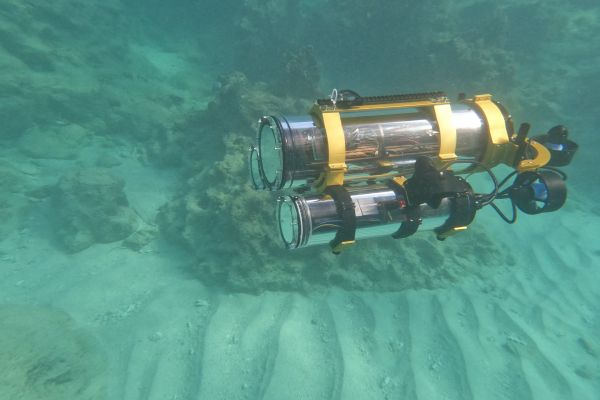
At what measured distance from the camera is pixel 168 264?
6809 mm

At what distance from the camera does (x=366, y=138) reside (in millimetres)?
2545

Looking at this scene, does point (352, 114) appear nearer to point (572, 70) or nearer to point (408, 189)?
point (408, 189)

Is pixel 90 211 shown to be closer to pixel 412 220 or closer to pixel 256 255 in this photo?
pixel 256 255

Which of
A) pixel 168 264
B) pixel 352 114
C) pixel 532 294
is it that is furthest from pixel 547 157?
pixel 168 264

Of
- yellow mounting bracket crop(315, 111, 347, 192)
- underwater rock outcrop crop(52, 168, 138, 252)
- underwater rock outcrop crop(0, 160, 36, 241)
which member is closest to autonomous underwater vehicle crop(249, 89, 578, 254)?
yellow mounting bracket crop(315, 111, 347, 192)

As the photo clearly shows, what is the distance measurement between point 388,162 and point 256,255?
145 inches

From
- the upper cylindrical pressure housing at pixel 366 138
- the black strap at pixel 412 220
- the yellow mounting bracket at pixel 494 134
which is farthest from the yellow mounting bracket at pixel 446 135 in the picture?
the black strap at pixel 412 220

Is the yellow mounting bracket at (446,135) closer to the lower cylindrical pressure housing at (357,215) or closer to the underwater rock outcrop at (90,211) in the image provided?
the lower cylindrical pressure housing at (357,215)

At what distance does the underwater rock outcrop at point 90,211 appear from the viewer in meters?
7.58

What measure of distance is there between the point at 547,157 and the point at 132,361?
5.70 meters

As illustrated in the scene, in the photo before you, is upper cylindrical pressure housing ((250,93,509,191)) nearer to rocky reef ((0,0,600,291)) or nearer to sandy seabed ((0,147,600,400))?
rocky reef ((0,0,600,291))

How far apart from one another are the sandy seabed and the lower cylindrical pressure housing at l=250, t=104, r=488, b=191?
128 inches

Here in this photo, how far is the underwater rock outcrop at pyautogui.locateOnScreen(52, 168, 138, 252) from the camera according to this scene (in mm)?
7578

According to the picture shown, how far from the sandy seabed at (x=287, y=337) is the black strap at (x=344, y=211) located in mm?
3068
